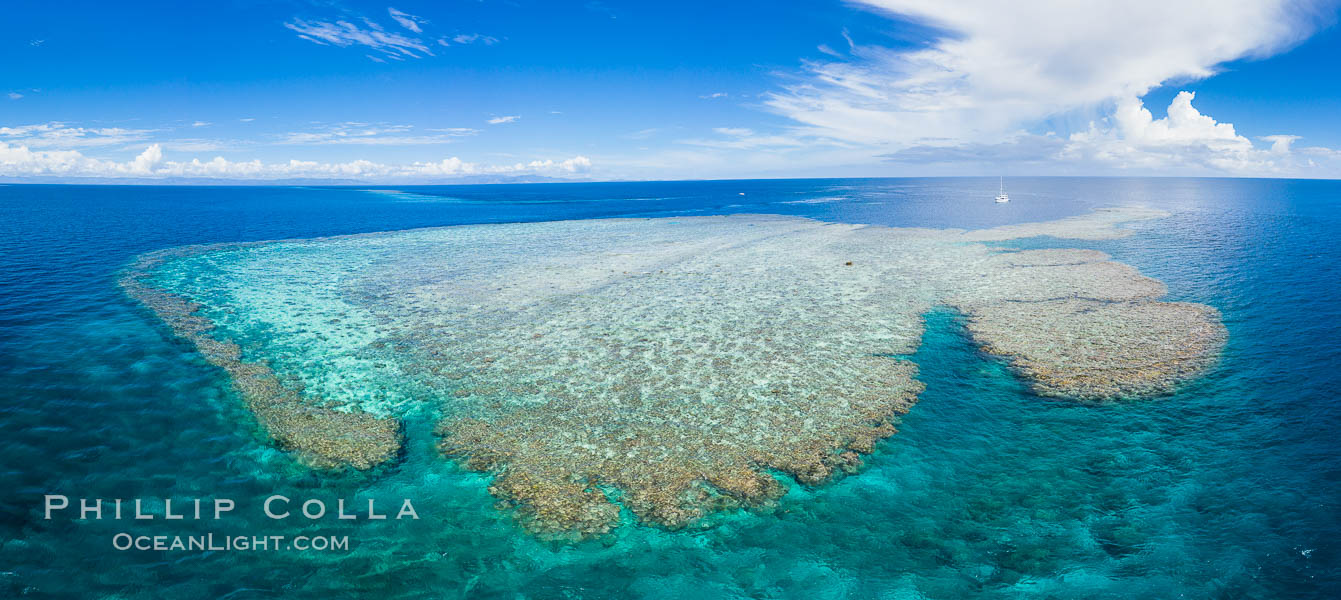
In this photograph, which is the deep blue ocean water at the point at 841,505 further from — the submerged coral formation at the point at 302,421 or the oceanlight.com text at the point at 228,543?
the submerged coral formation at the point at 302,421

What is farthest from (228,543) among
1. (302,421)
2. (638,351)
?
(638,351)

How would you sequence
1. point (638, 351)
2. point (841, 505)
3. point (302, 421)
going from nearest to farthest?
point (841, 505), point (302, 421), point (638, 351)

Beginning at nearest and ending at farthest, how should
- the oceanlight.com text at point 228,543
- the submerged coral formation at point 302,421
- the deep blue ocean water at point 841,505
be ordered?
the deep blue ocean water at point 841,505, the oceanlight.com text at point 228,543, the submerged coral formation at point 302,421

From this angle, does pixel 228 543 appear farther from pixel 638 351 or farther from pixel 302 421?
pixel 638 351

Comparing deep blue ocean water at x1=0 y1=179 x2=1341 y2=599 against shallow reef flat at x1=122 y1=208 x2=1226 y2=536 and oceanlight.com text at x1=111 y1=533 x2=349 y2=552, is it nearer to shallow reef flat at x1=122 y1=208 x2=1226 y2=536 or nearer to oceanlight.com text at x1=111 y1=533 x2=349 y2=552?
oceanlight.com text at x1=111 y1=533 x2=349 y2=552

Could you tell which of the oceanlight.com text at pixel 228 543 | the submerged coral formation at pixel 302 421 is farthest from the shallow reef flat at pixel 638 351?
the oceanlight.com text at pixel 228 543

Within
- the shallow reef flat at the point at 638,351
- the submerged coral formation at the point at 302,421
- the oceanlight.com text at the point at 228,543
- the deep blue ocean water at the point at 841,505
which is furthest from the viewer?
the submerged coral formation at the point at 302,421

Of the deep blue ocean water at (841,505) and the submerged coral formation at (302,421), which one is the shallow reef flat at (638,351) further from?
the deep blue ocean water at (841,505)

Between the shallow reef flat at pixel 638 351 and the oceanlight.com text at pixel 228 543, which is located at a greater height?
the shallow reef flat at pixel 638 351

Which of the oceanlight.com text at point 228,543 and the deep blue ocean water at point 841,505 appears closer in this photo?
the deep blue ocean water at point 841,505
